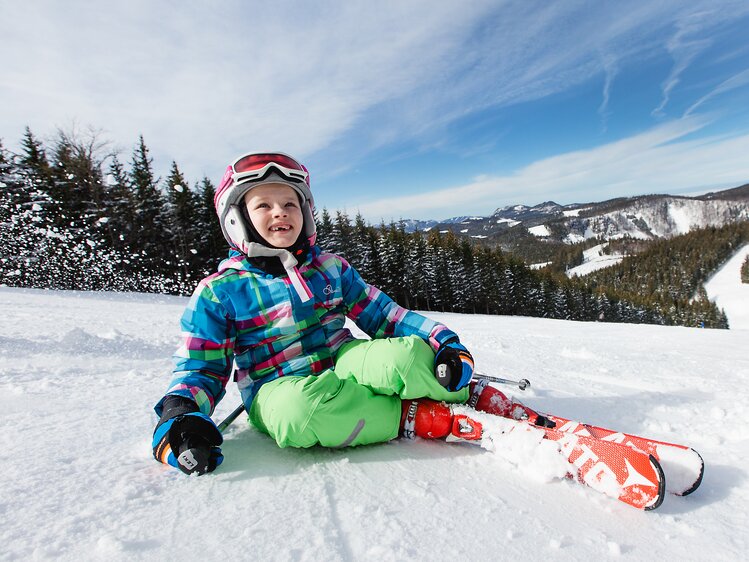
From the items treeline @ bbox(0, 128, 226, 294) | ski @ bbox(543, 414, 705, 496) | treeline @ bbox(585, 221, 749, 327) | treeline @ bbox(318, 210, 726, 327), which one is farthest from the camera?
treeline @ bbox(585, 221, 749, 327)

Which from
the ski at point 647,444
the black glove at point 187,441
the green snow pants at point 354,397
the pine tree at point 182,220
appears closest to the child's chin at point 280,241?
the green snow pants at point 354,397

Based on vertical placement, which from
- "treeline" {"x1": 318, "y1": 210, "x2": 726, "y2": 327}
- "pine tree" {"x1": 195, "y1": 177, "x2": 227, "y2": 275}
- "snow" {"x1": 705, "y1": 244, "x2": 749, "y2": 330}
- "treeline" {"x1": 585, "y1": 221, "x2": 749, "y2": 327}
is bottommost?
"snow" {"x1": 705, "y1": 244, "x2": 749, "y2": 330}

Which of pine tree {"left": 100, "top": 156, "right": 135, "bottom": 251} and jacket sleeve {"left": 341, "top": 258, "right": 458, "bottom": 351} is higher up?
pine tree {"left": 100, "top": 156, "right": 135, "bottom": 251}

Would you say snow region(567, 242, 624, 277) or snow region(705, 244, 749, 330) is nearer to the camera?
snow region(705, 244, 749, 330)

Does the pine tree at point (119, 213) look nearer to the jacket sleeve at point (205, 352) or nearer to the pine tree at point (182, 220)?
the pine tree at point (182, 220)

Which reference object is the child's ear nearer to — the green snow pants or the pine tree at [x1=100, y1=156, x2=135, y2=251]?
the green snow pants

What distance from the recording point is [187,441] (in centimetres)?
145

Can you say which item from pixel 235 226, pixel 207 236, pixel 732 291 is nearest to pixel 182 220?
pixel 207 236

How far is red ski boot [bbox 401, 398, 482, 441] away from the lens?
71.4 inches

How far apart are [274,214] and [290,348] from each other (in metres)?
0.76

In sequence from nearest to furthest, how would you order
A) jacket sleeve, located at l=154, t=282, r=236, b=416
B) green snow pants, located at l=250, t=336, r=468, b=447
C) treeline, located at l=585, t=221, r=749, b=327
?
green snow pants, located at l=250, t=336, r=468, b=447 < jacket sleeve, located at l=154, t=282, r=236, b=416 < treeline, located at l=585, t=221, r=749, b=327

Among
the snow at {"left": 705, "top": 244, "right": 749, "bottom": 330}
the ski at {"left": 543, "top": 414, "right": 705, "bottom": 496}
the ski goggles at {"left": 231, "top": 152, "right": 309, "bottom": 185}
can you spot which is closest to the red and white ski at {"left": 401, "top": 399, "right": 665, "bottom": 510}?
the ski at {"left": 543, "top": 414, "right": 705, "bottom": 496}

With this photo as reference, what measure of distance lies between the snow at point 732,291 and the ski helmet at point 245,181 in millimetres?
113145

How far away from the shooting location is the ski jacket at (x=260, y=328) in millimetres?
1854
